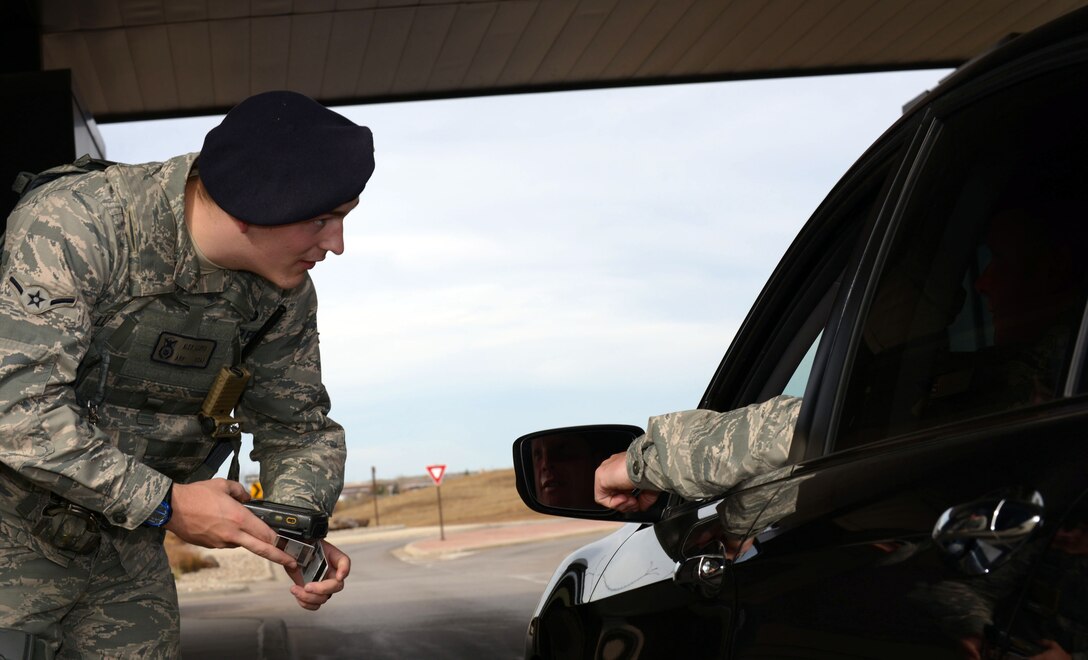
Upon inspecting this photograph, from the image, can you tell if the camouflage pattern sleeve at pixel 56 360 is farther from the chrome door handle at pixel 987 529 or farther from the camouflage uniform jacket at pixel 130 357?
the chrome door handle at pixel 987 529

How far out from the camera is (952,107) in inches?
70.6

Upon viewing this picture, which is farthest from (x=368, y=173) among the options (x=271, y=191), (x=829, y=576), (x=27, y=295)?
(x=829, y=576)

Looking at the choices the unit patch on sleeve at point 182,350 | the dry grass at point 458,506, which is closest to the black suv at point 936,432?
the unit patch on sleeve at point 182,350

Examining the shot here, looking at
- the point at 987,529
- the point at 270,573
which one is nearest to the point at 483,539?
the point at 270,573

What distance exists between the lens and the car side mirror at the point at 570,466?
254 cm

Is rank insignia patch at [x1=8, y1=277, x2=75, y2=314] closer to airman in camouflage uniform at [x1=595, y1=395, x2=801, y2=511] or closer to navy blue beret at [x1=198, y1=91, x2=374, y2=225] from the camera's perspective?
navy blue beret at [x1=198, y1=91, x2=374, y2=225]

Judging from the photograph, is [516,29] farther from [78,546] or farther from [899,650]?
[899,650]

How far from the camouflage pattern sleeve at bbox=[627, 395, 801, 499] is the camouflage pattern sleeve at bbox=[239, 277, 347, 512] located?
978 mm

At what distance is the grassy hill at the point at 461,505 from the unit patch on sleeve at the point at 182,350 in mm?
53110

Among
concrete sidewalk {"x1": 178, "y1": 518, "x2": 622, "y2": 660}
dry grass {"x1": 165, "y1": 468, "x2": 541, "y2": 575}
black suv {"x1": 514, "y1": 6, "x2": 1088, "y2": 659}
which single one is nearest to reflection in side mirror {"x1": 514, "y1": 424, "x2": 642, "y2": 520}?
black suv {"x1": 514, "y1": 6, "x2": 1088, "y2": 659}

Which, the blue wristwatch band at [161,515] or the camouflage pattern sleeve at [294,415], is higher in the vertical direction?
the camouflage pattern sleeve at [294,415]

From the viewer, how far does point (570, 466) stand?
8.50ft

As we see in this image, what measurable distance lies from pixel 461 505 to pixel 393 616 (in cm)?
5550

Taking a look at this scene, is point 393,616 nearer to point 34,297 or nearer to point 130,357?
point 130,357
